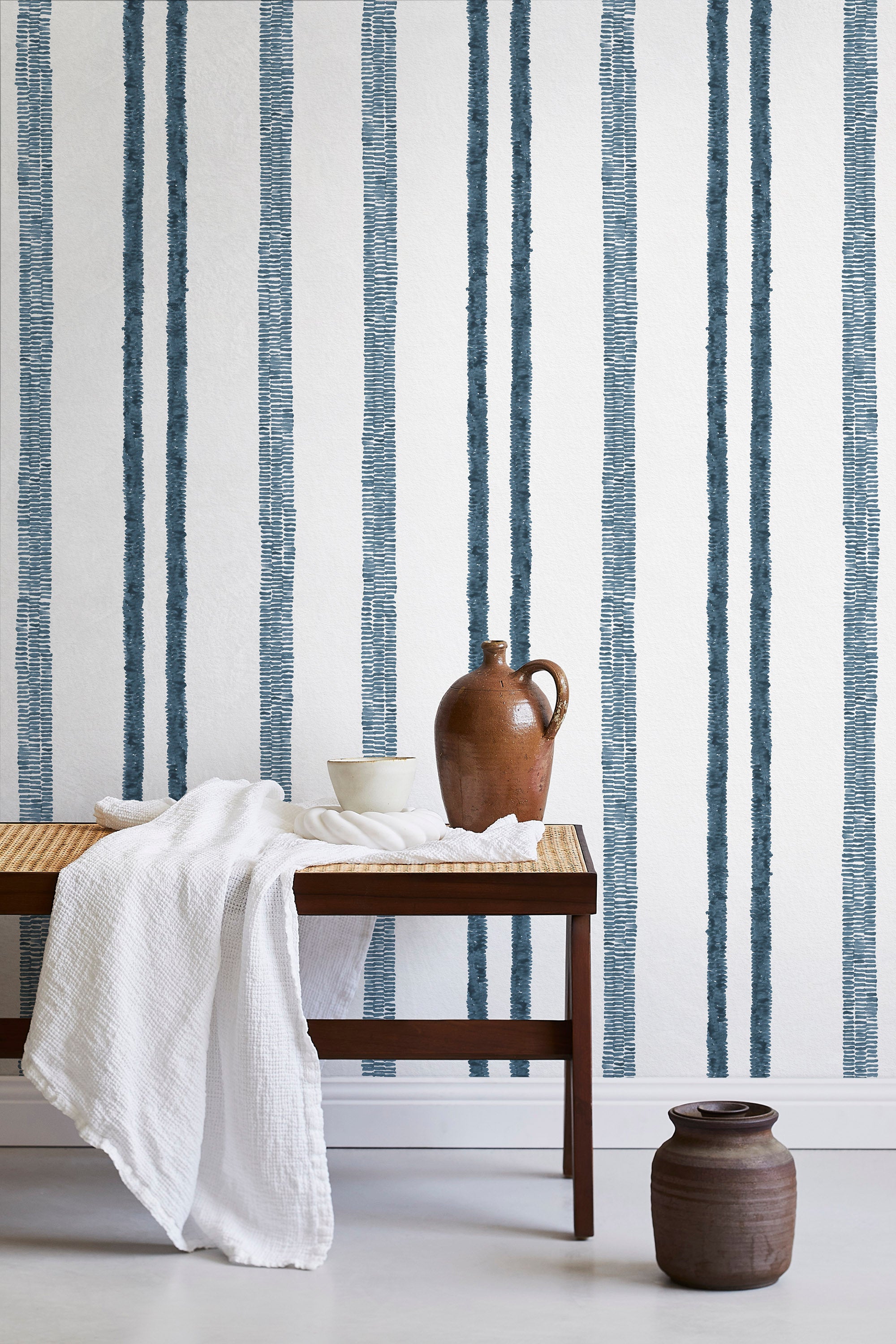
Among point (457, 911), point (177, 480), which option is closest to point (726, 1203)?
point (457, 911)

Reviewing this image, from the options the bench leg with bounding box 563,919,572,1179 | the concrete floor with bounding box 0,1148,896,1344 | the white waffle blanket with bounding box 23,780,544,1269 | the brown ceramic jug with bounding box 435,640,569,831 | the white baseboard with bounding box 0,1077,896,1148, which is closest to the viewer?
the concrete floor with bounding box 0,1148,896,1344

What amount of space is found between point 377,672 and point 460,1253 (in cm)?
109

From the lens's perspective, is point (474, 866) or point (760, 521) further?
point (760, 521)

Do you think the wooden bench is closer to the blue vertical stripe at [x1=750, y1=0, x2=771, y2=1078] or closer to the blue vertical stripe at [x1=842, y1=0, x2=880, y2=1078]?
the blue vertical stripe at [x1=750, y1=0, x2=771, y2=1078]

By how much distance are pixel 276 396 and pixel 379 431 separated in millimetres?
221

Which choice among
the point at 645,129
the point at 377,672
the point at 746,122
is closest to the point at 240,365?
the point at 377,672

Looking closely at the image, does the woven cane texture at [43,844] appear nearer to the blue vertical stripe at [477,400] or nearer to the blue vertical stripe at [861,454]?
the blue vertical stripe at [477,400]

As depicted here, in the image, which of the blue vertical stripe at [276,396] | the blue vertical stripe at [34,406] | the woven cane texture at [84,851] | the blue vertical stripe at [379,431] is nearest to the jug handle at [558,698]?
the woven cane texture at [84,851]

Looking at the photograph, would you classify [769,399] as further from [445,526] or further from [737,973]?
[737,973]

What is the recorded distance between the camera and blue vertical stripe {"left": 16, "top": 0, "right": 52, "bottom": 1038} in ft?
8.34

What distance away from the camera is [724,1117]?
1816mm

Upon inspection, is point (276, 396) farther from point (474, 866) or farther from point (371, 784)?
point (474, 866)

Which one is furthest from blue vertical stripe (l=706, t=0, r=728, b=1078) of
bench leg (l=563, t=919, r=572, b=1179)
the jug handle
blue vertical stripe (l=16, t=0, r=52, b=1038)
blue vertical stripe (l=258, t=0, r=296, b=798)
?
blue vertical stripe (l=16, t=0, r=52, b=1038)

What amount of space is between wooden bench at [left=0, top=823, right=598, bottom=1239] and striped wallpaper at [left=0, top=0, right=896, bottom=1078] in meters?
0.49
